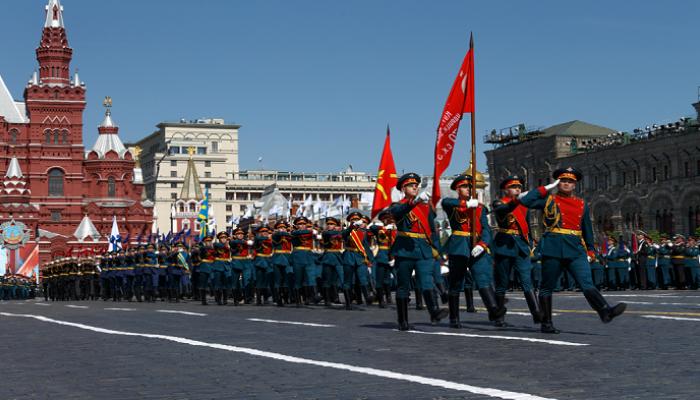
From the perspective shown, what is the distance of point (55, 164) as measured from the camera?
97.9 meters

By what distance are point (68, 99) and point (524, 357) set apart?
9343 centimetres

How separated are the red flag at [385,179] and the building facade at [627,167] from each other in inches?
1718

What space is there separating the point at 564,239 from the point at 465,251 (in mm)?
1648

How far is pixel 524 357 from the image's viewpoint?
9.33m

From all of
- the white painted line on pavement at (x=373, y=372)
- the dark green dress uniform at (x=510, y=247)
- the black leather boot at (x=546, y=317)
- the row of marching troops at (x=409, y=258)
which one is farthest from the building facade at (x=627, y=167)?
the white painted line on pavement at (x=373, y=372)

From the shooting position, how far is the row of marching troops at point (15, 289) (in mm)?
61375

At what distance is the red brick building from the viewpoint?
311 feet

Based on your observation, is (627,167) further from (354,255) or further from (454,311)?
(454,311)

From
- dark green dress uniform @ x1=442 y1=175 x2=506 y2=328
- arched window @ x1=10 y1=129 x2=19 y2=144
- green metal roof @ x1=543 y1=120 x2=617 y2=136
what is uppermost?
arched window @ x1=10 y1=129 x2=19 y2=144

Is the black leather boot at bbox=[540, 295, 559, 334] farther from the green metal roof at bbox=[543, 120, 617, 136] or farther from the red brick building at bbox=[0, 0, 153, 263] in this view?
the red brick building at bbox=[0, 0, 153, 263]

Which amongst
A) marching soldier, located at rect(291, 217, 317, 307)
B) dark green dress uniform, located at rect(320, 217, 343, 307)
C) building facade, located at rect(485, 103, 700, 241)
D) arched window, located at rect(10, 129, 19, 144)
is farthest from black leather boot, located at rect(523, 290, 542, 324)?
arched window, located at rect(10, 129, 19, 144)

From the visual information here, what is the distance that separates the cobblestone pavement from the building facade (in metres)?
55.5

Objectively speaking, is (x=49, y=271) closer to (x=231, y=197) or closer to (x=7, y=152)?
(x=7, y=152)

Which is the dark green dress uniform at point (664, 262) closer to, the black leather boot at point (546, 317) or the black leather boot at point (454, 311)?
the black leather boot at point (454, 311)
